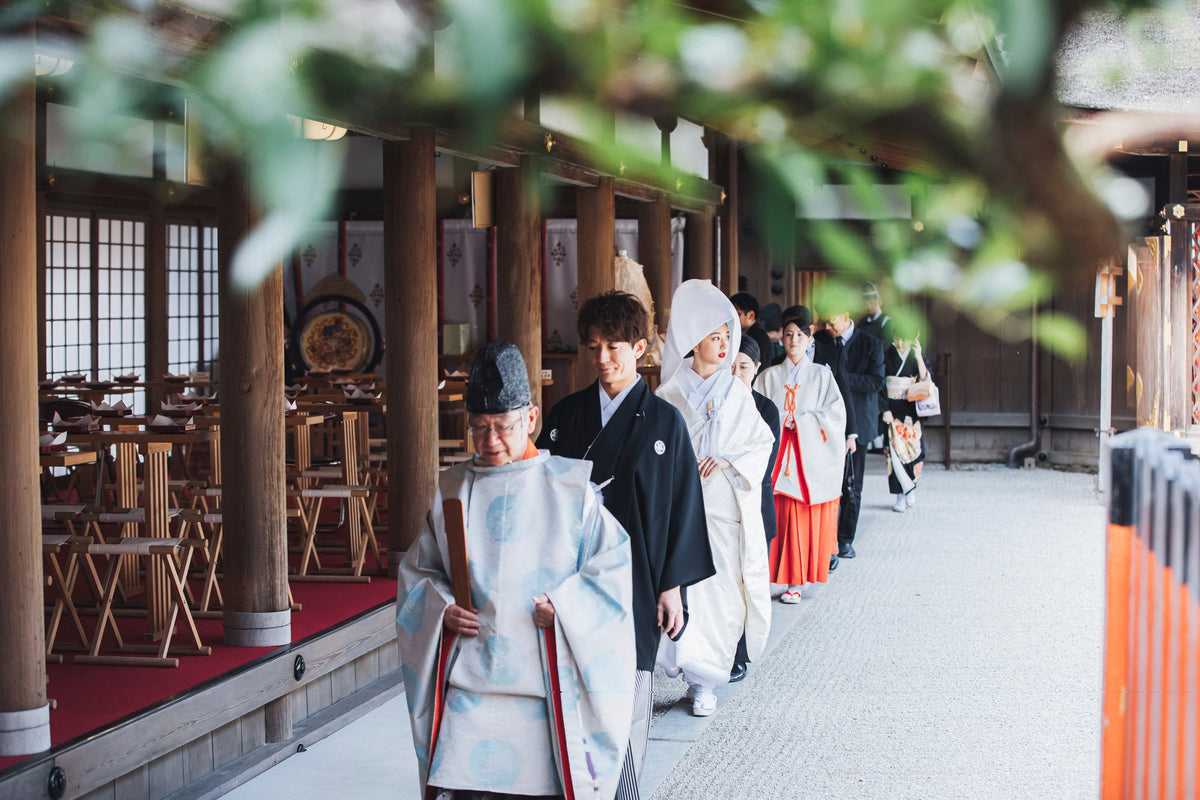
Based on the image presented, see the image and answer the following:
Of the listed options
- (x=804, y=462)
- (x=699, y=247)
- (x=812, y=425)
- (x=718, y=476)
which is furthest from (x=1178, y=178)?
(x=718, y=476)

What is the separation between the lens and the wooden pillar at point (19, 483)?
325cm

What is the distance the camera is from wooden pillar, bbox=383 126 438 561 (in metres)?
5.55

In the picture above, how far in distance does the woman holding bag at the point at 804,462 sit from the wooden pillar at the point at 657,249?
2.79 meters

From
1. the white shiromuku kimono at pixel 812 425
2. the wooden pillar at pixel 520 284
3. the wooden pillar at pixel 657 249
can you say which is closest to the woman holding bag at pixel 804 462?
the white shiromuku kimono at pixel 812 425

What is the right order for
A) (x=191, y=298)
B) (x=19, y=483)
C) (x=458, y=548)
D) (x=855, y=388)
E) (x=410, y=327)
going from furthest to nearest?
(x=191, y=298), (x=855, y=388), (x=410, y=327), (x=19, y=483), (x=458, y=548)

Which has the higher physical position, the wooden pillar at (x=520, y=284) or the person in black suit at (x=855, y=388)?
the wooden pillar at (x=520, y=284)

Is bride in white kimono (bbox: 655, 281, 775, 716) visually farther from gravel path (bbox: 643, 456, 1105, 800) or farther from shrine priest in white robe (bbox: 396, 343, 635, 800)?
shrine priest in white robe (bbox: 396, 343, 635, 800)

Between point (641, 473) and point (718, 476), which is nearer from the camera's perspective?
point (641, 473)

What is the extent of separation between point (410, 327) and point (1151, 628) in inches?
148

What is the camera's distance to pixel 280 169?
0.74 meters

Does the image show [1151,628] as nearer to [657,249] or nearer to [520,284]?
[520,284]

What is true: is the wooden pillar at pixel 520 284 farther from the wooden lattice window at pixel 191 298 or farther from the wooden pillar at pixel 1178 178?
the wooden lattice window at pixel 191 298

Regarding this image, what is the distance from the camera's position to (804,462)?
6785 millimetres

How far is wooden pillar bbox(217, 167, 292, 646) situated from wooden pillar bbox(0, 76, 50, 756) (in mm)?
1080
